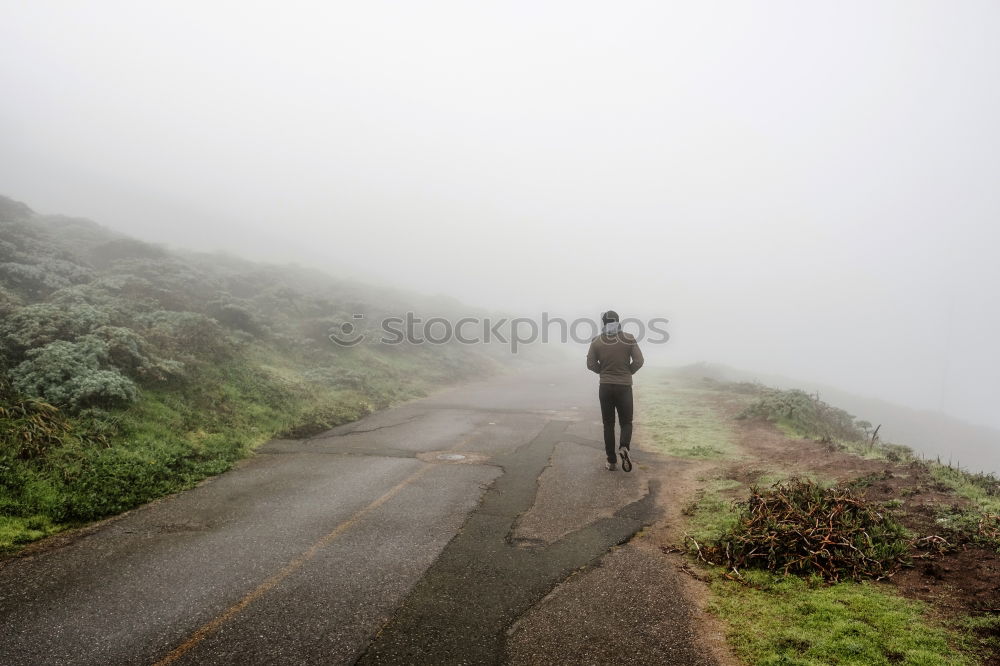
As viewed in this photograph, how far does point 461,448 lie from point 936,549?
23.3ft

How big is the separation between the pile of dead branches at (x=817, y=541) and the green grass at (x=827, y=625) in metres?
0.25

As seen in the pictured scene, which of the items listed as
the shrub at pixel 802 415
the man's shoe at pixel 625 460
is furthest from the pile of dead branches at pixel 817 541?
the shrub at pixel 802 415

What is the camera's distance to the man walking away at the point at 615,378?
7.93 meters

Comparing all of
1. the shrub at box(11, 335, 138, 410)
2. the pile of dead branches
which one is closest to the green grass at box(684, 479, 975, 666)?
the pile of dead branches

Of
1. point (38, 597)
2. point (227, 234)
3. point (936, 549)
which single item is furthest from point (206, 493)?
point (227, 234)

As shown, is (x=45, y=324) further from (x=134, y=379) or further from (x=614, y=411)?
(x=614, y=411)

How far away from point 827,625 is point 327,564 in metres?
4.29

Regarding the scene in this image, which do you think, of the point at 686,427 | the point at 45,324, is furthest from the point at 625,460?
the point at 45,324

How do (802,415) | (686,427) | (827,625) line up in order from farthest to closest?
(802,415)
(686,427)
(827,625)

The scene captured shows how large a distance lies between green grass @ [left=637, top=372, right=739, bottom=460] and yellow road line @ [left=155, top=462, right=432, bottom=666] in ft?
21.2

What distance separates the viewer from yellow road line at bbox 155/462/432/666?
3246mm

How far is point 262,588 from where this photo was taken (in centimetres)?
404

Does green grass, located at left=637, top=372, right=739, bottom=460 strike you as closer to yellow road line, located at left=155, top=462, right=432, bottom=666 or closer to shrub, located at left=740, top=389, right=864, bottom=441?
shrub, located at left=740, top=389, right=864, bottom=441

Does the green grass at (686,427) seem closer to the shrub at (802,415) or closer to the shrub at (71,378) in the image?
the shrub at (802,415)
